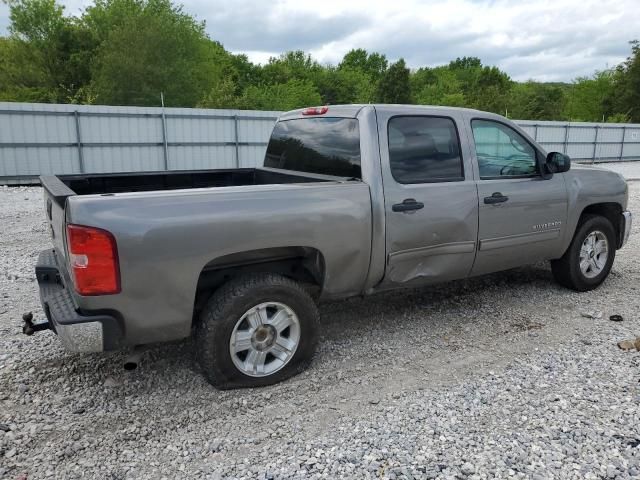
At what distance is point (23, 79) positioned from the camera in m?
40.2

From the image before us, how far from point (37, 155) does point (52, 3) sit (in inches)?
1272

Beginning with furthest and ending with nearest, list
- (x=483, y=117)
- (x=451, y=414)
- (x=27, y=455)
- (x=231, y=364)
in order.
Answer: (x=483, y=117) < (x=231, y=364) < (x=451, y=414) < (x=27, y=455)

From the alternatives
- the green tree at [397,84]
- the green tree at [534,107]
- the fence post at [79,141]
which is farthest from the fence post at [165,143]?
the green tree at [534,107]

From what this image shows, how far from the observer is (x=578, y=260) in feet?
17.1

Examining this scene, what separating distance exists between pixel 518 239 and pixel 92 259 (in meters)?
3.49

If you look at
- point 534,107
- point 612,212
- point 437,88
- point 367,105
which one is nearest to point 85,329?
point 367,105

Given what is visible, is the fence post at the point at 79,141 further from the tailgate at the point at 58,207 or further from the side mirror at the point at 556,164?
the side mirror at the point at 556,164

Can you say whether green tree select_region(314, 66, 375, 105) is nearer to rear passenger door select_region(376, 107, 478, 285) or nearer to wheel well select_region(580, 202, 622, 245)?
wheel well select_region(580, 202, 622, 245)

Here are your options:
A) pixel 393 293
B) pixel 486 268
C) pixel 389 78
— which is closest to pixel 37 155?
pixel 393 293

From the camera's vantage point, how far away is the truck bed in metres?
4.28

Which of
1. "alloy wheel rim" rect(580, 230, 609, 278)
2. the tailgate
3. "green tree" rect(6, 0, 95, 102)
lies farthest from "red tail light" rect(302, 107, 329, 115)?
"green tree" rect(6, 0, 95, 102)

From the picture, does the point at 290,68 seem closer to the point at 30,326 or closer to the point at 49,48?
the point at 49,48

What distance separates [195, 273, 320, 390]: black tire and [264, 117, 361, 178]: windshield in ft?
3.42

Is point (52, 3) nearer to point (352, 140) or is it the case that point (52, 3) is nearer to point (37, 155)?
point (37, 155)
